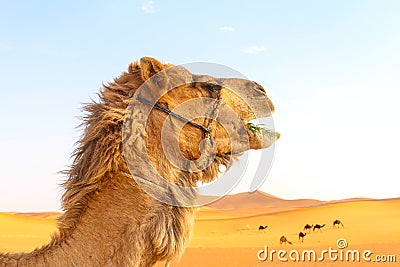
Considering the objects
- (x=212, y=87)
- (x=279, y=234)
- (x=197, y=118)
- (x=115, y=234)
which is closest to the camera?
(x=115, y=234)

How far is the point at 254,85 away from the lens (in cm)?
430

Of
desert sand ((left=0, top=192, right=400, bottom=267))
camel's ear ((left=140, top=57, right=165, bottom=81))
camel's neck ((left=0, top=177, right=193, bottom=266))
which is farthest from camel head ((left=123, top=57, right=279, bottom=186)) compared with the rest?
desert sand ((left=0, top=192, right=400, bottom=267))

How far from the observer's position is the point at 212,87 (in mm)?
4168

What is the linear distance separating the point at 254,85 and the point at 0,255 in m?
2.45

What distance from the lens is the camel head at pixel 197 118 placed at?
3721 millimetres

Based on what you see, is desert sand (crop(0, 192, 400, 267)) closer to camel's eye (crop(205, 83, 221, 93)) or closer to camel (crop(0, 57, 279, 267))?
camel's eye (crop(205, 83, 221, 93))

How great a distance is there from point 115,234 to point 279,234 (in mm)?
26679

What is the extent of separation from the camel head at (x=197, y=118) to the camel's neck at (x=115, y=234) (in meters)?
0.32

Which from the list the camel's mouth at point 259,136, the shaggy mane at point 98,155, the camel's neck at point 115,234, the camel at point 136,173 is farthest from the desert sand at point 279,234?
the camel's neck at point 115,234

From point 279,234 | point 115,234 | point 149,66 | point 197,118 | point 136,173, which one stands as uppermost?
point 279,234

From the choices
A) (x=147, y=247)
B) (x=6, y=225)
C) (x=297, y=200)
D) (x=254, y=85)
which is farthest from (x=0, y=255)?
(x=297, y=200)

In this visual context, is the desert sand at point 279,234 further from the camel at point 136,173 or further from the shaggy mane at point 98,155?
the shaggy mane at point 98,155

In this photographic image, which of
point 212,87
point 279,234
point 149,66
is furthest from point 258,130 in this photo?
point 279,234

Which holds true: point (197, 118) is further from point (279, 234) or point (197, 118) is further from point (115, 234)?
point (279, 234)
